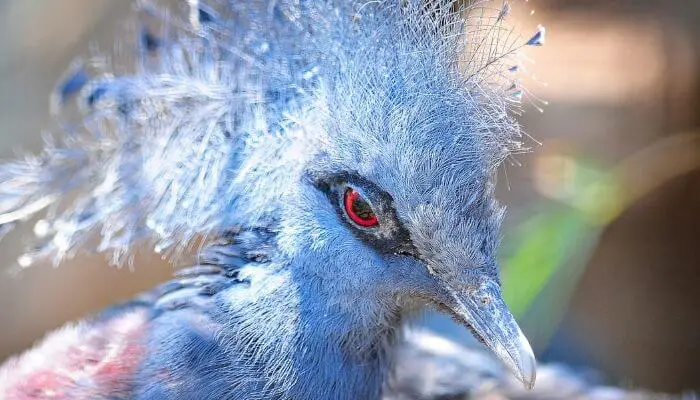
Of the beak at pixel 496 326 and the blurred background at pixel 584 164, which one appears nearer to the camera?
the beak at pixel 496 326

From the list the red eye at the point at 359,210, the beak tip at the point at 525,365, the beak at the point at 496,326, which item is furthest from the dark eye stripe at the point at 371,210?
the beak tip at the point at 525,365

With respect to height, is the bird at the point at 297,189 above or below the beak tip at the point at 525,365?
above

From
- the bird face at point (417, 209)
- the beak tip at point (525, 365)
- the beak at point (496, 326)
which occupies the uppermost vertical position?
the bird face at point (417, 209)

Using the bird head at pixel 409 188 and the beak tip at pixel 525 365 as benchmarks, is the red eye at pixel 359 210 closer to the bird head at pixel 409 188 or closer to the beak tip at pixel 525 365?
the bird head at pixel 409 188

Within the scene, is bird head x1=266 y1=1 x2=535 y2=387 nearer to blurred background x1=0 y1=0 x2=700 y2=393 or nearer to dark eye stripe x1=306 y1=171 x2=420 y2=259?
dark eye stripe x1=306 y1=171 x2=420 y2=259

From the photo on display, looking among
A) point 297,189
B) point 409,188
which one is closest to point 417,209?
point 409,188

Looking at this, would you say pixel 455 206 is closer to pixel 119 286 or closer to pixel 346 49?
pixel 346 49

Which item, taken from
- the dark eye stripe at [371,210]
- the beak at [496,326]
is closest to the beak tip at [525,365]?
the beak at [496,326]
